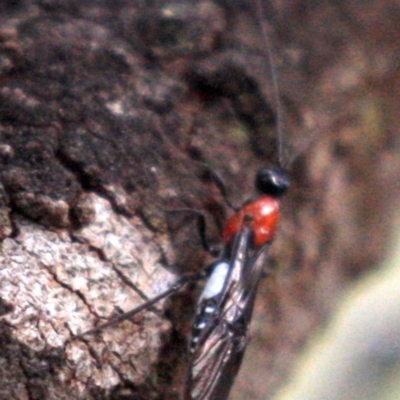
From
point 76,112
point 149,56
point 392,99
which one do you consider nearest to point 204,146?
point 149,56

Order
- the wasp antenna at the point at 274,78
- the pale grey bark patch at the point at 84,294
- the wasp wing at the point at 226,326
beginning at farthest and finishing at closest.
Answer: the wasp antenna at the point at 274,78 → the wasp wing at the point at 226,326 → the pale grey bark patch at the point at 84,294

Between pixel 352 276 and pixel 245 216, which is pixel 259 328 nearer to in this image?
pixel 245 216

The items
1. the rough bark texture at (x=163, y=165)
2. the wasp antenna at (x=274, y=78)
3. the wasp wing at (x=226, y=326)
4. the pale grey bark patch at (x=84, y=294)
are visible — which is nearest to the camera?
the pale grey bark patch at (x=84, y=294)

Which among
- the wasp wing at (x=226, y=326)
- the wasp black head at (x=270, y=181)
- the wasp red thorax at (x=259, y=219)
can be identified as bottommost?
→ the wasp wing at (x=226, y=326)

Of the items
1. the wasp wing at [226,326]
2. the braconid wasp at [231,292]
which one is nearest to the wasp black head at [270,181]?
the braconid wasp at [231,292]

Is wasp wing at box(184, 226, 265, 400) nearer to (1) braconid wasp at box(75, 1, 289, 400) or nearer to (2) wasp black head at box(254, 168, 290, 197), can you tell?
(1) braconid wasp at box(75, 1, 289, 400)

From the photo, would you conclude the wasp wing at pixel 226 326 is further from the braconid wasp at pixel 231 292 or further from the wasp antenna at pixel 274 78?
the wasp antenna at pixel 274 78

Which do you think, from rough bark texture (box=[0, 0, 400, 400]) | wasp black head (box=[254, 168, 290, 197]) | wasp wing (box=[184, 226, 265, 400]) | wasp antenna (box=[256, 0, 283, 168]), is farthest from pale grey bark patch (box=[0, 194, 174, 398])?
wasp antenna (box=[256, 0, 283, 168])
